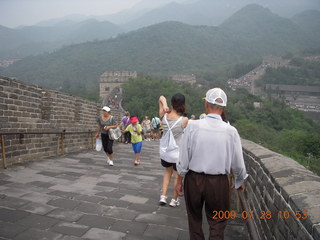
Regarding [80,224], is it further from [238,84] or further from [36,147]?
[238,84]

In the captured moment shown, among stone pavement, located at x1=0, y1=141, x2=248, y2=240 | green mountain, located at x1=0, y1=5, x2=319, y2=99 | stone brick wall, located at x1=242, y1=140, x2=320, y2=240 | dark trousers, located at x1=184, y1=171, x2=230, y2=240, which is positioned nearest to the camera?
stone brick wall, located at x1=242, y1=140, x2=320, y2=240

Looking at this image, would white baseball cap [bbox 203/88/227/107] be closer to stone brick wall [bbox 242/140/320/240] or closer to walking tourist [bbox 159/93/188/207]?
stone brick wall [bbox 242/140/320/240]

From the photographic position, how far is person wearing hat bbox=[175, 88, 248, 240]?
8.79 ft

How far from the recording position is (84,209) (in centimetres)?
404

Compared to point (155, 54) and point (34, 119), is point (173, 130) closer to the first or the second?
point (34, 119)

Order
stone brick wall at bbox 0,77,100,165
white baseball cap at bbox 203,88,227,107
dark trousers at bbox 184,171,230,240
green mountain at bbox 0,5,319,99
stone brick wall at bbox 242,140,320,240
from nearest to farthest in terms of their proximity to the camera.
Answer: stone brick wall at bbox 242,140,320,240 < dark trousers at bbox 184,171,230,240 < white baseball cap at bbox 203,88,227,107 < stone brick wall at bbox 0,77,100,165 < green mountain at bbox 0,5,319,99

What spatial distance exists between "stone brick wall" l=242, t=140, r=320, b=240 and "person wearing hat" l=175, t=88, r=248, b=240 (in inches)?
15.7

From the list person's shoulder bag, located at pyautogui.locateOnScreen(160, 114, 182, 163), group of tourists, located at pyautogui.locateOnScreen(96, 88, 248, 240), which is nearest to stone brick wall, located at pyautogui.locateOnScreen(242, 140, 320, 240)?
group of tourists, located at pyautogui.locateOnScreen(96, 88, 248, 240)

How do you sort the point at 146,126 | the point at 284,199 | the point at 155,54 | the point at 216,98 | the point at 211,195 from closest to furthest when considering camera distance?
the point at 284,199
the point at 211,195
the point at 216,98
the point at 146,126
the point at 155,54

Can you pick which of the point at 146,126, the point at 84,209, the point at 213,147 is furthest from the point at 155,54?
the point at 213,147

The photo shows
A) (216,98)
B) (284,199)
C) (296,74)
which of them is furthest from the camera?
(296,74)

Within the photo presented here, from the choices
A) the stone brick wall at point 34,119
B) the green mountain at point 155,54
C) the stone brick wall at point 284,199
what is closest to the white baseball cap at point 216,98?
the stone brick wall at point 284,199

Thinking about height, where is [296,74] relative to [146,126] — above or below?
above

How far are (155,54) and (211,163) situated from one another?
15149 cm
